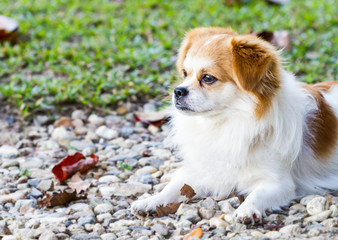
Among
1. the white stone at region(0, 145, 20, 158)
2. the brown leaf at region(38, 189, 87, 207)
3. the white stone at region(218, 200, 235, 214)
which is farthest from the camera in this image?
the white stone at region(0, 145, 20, 158)

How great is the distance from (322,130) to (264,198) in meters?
0.71

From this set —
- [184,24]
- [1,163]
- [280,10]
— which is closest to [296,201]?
[1,163]

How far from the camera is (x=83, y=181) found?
13.3 feet

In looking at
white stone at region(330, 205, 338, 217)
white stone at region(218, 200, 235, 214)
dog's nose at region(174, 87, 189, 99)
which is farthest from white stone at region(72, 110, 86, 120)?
white stone at region(330, 205, 338, 217)

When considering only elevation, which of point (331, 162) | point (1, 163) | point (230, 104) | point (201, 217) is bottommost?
point (1, 163)

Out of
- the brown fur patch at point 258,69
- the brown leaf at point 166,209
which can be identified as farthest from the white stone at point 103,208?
the brown fur patch at point 258,69

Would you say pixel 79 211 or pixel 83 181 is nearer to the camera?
pixel 79 211

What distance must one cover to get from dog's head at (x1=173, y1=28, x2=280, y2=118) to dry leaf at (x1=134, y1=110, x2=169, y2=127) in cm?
144

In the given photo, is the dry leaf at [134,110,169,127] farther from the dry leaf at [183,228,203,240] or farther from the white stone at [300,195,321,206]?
the dry leaf at [183,228,203,240]

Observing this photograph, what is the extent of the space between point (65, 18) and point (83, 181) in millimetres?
4483

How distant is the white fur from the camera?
343 cm

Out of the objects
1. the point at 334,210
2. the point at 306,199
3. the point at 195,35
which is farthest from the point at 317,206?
the point at 195,35

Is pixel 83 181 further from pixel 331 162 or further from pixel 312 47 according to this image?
pixel 312 47

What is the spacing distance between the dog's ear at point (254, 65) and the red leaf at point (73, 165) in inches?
60.6
